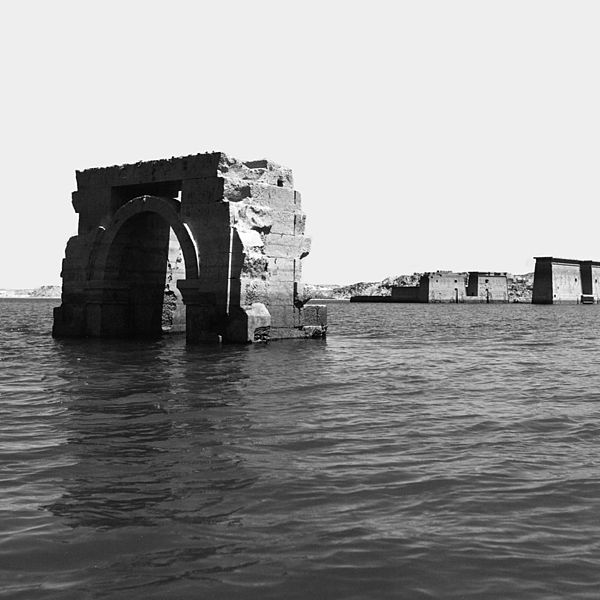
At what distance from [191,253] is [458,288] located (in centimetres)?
7216

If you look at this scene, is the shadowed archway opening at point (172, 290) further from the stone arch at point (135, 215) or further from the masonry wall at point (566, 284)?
the masonry wall at point (566, 284)

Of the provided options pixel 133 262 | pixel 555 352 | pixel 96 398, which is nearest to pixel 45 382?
pixel 96 398

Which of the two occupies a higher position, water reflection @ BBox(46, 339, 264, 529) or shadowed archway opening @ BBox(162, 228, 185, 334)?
shadowed archway opening @ BBox(162, 228, 185, 334)

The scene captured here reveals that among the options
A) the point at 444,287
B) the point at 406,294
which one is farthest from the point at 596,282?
the point at 406,294

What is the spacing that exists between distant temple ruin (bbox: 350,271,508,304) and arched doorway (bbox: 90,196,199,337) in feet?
218

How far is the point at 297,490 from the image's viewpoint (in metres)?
4.97

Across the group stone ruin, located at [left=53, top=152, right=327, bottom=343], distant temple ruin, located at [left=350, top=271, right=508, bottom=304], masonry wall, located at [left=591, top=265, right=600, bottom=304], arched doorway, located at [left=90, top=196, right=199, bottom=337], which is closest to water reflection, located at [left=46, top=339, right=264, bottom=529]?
stone ruin, located at [left=53, top=152, right=327, bottom=343]

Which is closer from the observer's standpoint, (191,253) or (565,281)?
(191,253)

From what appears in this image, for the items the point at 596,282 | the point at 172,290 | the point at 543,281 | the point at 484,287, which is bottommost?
the point at 172,290

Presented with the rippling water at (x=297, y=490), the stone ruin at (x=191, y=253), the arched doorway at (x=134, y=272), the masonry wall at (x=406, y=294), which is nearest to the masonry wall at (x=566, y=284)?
the masonry wall at (x=406, y=294)

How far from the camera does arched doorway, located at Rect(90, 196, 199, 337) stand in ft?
62.8

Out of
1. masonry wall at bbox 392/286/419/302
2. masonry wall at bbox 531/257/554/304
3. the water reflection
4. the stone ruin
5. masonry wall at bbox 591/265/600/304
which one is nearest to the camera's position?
the water reflection

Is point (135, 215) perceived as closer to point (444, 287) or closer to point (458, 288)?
point (444, 287)

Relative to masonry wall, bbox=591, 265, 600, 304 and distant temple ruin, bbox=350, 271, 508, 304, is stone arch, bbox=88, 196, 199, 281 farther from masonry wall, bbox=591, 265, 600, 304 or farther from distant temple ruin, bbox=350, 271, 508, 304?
masonry wall, bbox=591, 265, 600, 304
